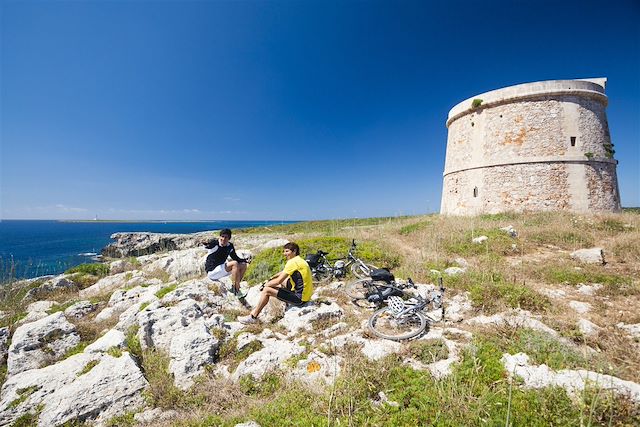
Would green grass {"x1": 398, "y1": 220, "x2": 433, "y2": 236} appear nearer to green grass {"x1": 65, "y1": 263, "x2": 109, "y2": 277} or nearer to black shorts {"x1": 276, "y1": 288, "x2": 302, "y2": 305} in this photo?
black shorts {"x1": 276, "y1": 288, "x2": 302, "y2": 305}

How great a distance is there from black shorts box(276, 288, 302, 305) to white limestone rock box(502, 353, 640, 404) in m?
3.97

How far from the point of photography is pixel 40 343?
5.21 m

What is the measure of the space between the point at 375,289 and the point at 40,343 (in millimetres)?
7183

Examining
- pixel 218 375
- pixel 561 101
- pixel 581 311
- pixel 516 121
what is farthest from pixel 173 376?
pixel 561 101

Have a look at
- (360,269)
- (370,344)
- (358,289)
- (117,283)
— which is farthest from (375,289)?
(117,283)

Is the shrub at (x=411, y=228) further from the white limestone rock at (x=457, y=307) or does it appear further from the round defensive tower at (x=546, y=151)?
the white limestone rock at (x=457, y=307)

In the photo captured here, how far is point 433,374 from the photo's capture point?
378 centimetres

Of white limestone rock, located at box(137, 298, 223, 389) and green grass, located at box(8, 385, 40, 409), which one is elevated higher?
white limestone rock, located at box(137, 298, 223, 389)

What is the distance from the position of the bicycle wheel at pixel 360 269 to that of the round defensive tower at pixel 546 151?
13740mm

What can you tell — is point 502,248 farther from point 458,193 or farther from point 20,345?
point 20,345

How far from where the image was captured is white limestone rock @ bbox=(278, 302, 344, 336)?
5.44 metres

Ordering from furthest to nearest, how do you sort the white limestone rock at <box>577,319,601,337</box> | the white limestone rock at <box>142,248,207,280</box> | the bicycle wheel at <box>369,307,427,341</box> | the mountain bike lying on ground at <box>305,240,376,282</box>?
the white limestone rock at <box>142,248,207,280</box>
the mountain bike lying on ground at <box>305,240,376,282</box>
the bicycle wheel at <box>369,307,427,341</box>
the white limestone rock at <box>577,319,601,337</box>

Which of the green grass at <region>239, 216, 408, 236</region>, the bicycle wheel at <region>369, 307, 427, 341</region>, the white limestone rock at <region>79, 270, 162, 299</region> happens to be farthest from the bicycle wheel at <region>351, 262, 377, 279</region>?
the white limestone rock at <region>79, 270, 162, 299</region>

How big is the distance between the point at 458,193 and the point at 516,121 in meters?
5.80
